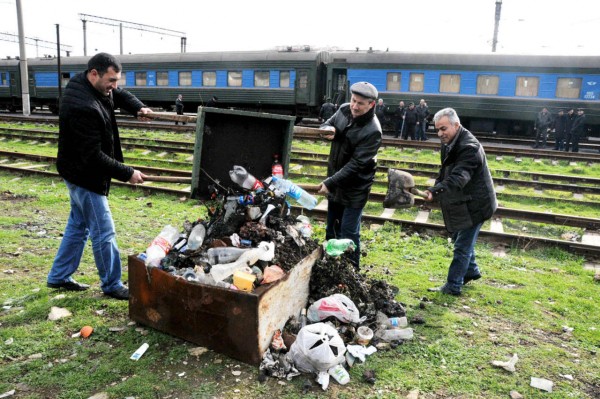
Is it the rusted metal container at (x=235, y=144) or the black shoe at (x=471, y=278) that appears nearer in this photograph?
the rusted metal container at (x=235, y=144)

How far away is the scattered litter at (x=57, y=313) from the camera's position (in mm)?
3684

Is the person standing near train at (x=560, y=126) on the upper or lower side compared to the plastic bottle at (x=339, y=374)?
upper

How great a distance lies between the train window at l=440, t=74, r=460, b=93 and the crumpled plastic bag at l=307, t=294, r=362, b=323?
1625 centimetres

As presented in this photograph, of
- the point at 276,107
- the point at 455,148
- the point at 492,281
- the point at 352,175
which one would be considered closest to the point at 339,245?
the point at 352,175

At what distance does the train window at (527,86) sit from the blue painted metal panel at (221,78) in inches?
472

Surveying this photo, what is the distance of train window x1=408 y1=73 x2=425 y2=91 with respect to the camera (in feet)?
60.6

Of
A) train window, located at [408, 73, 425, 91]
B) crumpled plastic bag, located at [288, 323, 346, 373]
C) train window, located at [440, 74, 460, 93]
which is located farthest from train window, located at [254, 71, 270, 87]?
crumpled plastic bag, located at [288, 323, 346, 373]

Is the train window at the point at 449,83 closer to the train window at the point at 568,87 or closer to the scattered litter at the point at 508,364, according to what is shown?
the train window at the point at 568,87

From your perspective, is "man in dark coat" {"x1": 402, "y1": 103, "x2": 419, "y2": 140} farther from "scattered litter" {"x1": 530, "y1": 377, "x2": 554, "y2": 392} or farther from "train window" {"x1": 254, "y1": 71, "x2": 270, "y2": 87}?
"scattered litter" {"x1": 530, "y1": 377, "x2": 554, "y2": 392}

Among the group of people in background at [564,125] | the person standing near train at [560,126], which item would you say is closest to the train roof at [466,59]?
the group of people in background at [564,125]

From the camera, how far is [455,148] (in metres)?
4.23

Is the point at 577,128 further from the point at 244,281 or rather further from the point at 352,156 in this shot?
the point at 244,281

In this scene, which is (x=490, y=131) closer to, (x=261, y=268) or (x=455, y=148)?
(x=455, y=148)

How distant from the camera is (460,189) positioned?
429 centimetres
